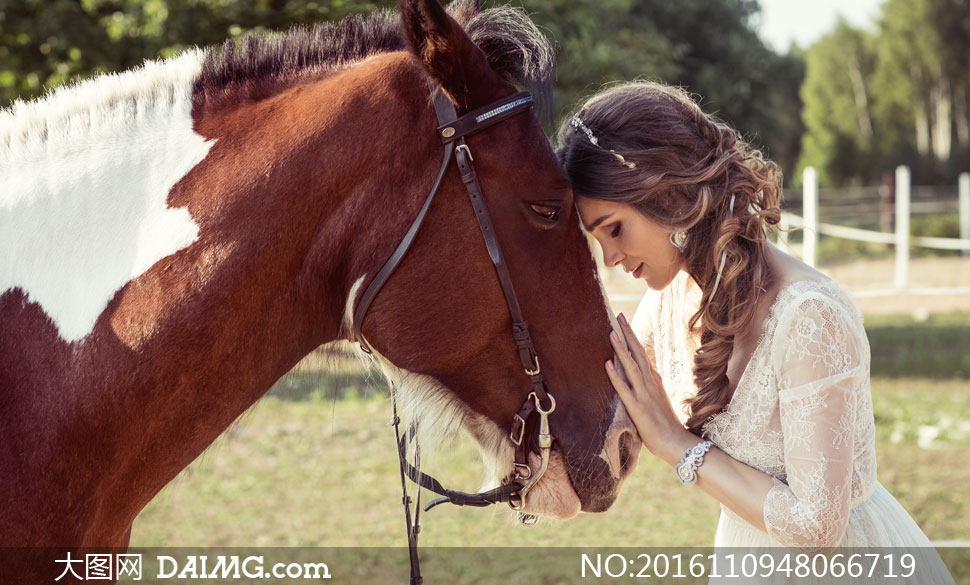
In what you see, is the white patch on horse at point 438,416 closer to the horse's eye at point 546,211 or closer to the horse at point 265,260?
the horse at point 265,260

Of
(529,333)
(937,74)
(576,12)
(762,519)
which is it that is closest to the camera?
(529,333)

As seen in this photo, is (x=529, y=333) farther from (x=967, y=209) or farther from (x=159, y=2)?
(x=967, y=209)

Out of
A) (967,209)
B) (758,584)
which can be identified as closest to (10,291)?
(758,584)

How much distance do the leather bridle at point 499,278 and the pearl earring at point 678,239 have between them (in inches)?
21.8

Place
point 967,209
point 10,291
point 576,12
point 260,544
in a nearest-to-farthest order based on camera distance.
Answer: point 10,291
point 260,544
point 576,12
point 967,209

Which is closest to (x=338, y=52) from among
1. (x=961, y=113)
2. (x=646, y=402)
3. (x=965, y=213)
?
(x=646, y=402)

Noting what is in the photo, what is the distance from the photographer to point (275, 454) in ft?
23.9

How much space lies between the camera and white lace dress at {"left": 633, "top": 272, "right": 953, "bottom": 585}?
198cm

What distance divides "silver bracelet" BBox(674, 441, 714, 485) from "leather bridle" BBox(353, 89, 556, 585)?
0.41m

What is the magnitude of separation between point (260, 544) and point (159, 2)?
555cm

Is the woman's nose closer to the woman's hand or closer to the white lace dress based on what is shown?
the woman's hand

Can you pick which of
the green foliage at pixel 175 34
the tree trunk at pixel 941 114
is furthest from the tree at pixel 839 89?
the green foliage at pixel 175 34

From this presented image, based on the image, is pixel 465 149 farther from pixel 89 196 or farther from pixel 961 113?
pixel 961 113

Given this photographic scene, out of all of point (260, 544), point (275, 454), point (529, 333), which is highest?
point (529, 333)
